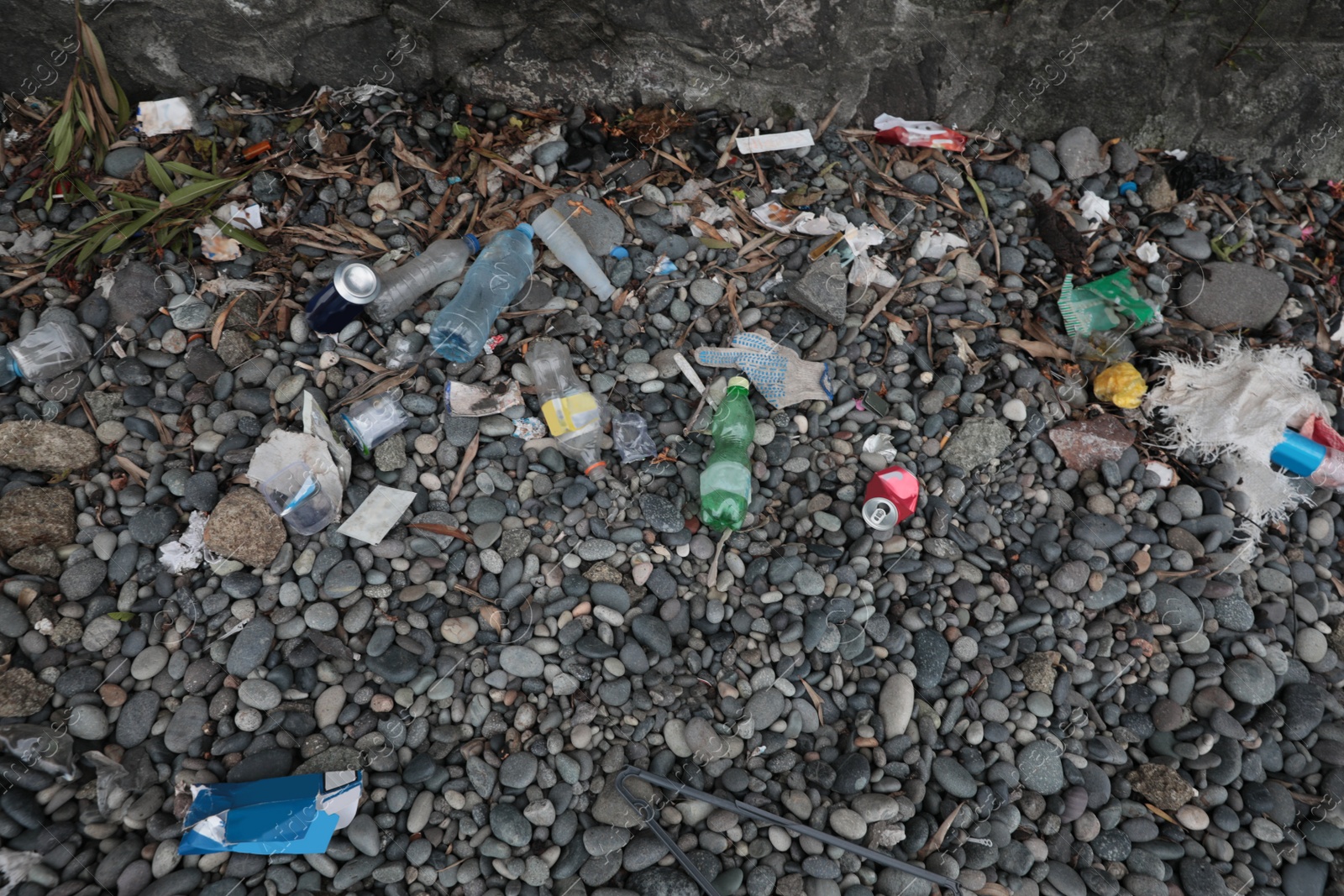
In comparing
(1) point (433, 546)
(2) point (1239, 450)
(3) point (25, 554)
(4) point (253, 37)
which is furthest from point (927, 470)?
(4) point (253, 37)

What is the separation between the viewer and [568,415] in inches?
104

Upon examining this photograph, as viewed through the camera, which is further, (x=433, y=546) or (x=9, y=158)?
(x=9, y=158)

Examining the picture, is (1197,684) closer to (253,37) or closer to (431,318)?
(431,318)

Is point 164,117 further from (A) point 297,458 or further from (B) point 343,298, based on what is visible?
(A) point 297,458

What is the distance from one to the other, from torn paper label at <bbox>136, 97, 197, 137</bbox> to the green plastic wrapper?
12.8 feet

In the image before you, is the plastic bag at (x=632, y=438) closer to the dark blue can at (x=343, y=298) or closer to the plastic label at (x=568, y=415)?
the plastic label at (x=568, y=415)

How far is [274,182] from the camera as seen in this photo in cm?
300

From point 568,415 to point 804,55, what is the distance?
2005mm

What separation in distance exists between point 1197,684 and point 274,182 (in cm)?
405

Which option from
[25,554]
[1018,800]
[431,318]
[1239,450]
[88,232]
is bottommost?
[1018,800]

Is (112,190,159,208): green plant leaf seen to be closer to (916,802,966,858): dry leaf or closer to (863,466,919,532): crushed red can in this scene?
(863,466,919,532): crushed red can

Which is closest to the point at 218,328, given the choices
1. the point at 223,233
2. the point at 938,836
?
the point at 223,233

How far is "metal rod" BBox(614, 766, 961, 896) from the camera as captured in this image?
2.12 meters

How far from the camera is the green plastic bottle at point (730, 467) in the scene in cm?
255
